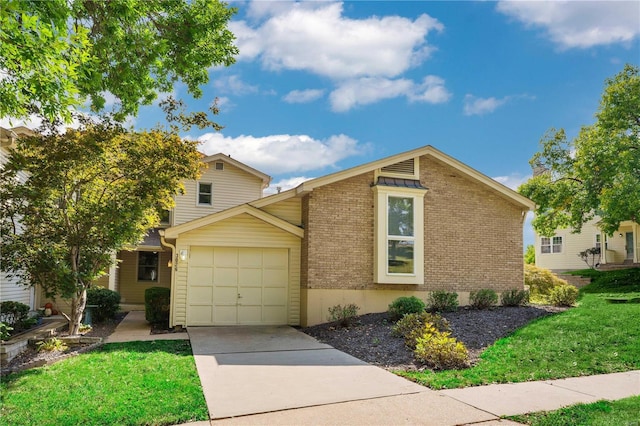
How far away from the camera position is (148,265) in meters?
21.9

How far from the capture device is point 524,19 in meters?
12.6

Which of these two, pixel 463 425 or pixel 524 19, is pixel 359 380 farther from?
pixel 524 19

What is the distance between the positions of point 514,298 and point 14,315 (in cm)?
1426

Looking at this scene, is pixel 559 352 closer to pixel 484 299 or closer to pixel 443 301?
pixel 443 301

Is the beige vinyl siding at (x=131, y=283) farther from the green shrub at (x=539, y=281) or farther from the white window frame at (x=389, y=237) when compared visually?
the green shrub at (x=539, y=281)

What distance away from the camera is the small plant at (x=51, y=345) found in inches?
391

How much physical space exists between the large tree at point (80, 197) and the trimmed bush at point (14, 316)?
2269mm

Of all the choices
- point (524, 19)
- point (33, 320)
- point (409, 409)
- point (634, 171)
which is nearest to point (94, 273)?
point (33, 320)

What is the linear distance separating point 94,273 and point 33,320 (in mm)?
3985

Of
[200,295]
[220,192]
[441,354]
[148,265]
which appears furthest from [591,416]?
[148,265]

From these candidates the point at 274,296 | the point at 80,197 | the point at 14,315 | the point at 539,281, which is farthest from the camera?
the point at 539,281

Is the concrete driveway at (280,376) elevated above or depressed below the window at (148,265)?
below

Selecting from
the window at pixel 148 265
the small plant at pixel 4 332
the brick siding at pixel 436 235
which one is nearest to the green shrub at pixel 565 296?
the brick siding at pixel 436 235

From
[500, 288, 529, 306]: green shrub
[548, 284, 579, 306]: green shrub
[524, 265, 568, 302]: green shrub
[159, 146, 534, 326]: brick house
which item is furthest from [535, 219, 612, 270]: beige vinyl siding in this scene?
[159, 146, 534, 326]: brick house
